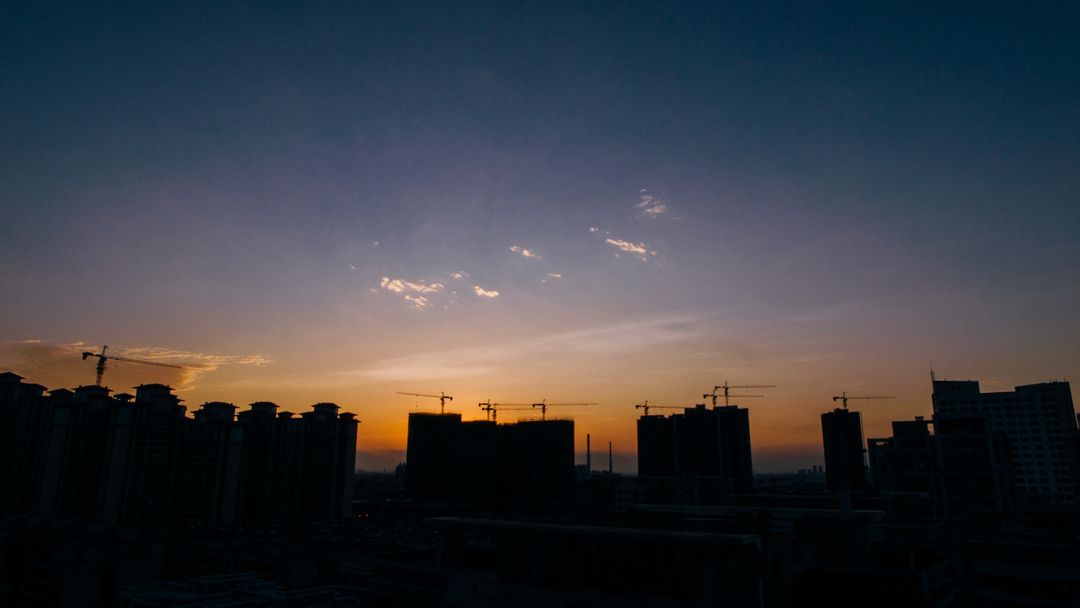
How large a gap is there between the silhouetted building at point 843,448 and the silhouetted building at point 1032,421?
45.3 metres

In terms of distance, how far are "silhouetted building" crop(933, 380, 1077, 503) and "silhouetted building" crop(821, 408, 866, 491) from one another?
45.3 m

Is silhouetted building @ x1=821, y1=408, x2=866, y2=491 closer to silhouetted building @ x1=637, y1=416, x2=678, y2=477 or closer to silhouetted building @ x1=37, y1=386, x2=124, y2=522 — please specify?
silhouetted building @ x1=637, y1=416, x2=678, y2=477

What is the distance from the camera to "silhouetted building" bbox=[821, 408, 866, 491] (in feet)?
577

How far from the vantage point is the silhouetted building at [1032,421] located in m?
129

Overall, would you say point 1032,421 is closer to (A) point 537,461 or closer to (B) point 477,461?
(A) point 537,461

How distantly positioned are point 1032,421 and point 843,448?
5255 centimetres

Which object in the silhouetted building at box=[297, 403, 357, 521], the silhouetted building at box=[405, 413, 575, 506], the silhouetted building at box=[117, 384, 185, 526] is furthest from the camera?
the silhouetted building at box=[405, 413, 575, 506]

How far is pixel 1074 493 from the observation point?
122 meters

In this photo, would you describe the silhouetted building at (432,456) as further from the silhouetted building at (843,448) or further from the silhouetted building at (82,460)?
the silhouetted building at (843,448)

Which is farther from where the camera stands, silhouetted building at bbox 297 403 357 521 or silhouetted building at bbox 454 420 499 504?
silhouetted building at bbox 454 420 499 504

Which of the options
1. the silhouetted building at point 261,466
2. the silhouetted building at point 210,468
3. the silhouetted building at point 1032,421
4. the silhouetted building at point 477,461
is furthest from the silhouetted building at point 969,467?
the silhouetted building at point 477,461

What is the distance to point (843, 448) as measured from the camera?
589ft

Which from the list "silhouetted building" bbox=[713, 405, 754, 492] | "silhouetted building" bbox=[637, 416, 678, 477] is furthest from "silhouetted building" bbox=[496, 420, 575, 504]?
"silhouetted building" bbox=[713, 405, 754, 492]

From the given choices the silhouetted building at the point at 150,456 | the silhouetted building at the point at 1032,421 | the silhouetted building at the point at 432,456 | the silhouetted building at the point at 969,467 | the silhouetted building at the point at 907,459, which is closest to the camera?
the silhouetted building at the point at 969,467
